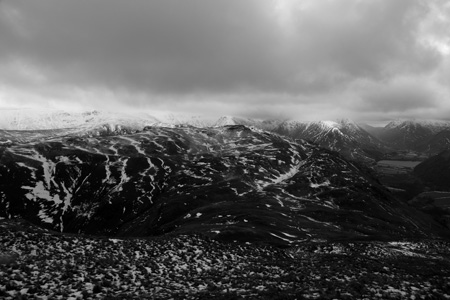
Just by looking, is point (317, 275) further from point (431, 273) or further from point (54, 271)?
point (54, 271)

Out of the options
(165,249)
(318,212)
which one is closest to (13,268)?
(165,249)

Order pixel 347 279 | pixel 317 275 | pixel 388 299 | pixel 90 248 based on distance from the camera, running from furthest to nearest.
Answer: pixel 90 248 < pixel 317 275 < pixel 347 279 < pixel 388 299

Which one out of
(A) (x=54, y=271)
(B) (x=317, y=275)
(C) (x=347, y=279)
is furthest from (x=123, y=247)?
(C) (x=347, y=279)

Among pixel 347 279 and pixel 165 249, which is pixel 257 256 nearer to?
pixel 165 249

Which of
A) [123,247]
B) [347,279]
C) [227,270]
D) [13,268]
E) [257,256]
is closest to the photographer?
[13,268]

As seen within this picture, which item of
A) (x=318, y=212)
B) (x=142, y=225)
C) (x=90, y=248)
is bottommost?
(x=142, y=225)

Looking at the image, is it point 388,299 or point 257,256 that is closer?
point 388,299

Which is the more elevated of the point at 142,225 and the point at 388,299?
the point at 388,299
